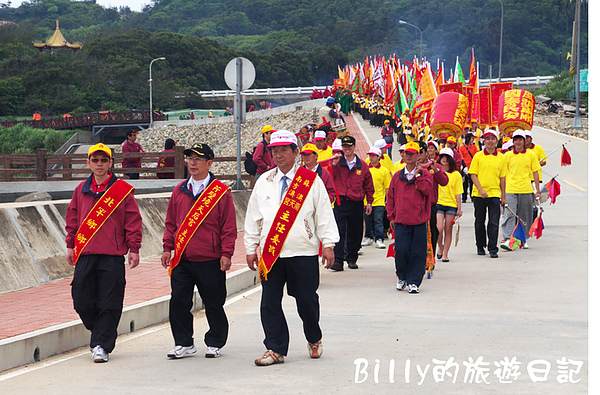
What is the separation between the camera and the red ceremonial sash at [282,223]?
259 inches

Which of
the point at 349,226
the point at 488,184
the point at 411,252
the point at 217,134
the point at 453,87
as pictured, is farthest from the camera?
the point at 217,134

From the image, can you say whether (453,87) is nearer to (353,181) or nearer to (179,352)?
(353,181)

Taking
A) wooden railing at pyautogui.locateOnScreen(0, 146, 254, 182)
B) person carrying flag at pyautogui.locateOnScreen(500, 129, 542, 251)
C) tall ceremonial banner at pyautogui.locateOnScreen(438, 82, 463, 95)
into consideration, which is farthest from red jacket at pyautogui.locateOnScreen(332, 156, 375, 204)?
tall ceremonial banner at pyautogui.locateOnScreen(438, 82, 463, 95)

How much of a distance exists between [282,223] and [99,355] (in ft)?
5.63

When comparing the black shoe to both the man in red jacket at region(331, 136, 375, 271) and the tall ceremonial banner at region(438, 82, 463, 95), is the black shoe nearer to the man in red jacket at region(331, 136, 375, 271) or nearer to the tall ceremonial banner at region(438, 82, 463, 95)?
the man in red jacket at region(331, 136, 375, 271)

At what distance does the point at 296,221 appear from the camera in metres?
6.61

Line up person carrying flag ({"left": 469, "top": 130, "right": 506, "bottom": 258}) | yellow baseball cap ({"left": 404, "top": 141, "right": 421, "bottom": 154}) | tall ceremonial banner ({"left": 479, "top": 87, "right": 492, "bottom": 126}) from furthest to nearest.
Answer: tall ceremonial banner ({"left": 479, "top": 87, "right": 492, "bottom": 126})
person carrying flag ({"left": 469, "top": 130, "right": 506, "bottom": 258})
yellow baseball cap ({"left": 404, "top": 141, "right": 421, "bottom": 154})

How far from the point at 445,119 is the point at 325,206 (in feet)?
43.3

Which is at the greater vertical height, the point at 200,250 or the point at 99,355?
the point at 200,250

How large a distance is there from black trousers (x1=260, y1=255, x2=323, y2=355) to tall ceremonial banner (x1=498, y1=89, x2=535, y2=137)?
12.1 metres

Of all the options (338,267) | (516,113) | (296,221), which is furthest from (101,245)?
(516,113)

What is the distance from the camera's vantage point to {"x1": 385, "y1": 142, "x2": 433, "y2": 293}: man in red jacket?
1012cm

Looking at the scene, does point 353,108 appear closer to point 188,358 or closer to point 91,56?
point 91,56

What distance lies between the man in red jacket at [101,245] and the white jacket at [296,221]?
0.98 meters
